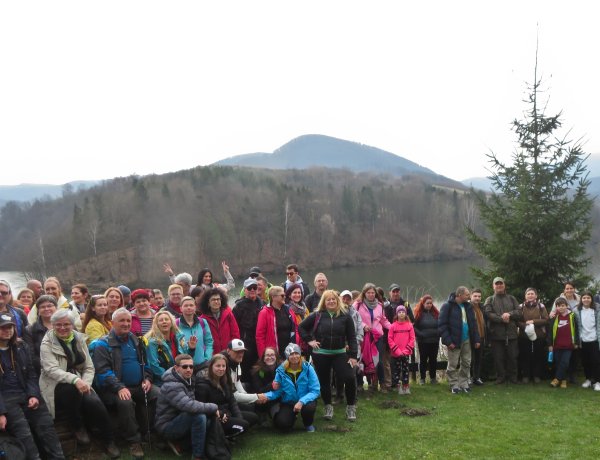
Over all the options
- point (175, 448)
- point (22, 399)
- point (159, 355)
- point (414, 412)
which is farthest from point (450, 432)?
point (22, 399)

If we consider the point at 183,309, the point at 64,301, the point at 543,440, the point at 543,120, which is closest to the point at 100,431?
the point at 183,309

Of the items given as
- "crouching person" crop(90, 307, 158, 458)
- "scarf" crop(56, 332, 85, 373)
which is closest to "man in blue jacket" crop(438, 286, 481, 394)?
"crouching person" crop(90, 307, 158, 458)

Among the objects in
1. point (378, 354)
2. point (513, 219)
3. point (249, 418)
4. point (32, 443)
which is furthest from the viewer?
point (513, 219)

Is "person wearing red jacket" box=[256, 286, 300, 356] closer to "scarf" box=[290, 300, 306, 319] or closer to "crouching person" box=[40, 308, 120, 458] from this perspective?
"scarf" box=[290, 300, 306, 319]

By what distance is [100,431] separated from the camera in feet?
20.0

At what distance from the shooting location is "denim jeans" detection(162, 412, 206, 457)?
5.86 metres

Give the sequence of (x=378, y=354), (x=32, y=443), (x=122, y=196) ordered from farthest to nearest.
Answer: (x=122, y=196) → (x=378, y=354) → (x=32, y=443)

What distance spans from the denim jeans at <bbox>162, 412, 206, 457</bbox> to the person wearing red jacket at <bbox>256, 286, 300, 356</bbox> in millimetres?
1819

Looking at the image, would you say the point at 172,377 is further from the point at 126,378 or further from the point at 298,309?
the point at 298,309

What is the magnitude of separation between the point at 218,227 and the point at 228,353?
66146 mm

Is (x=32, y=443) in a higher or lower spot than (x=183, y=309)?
lower

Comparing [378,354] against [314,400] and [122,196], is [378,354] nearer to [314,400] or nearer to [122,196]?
[314,400]

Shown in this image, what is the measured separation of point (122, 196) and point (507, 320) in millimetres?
70482

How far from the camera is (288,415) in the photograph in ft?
22.6
